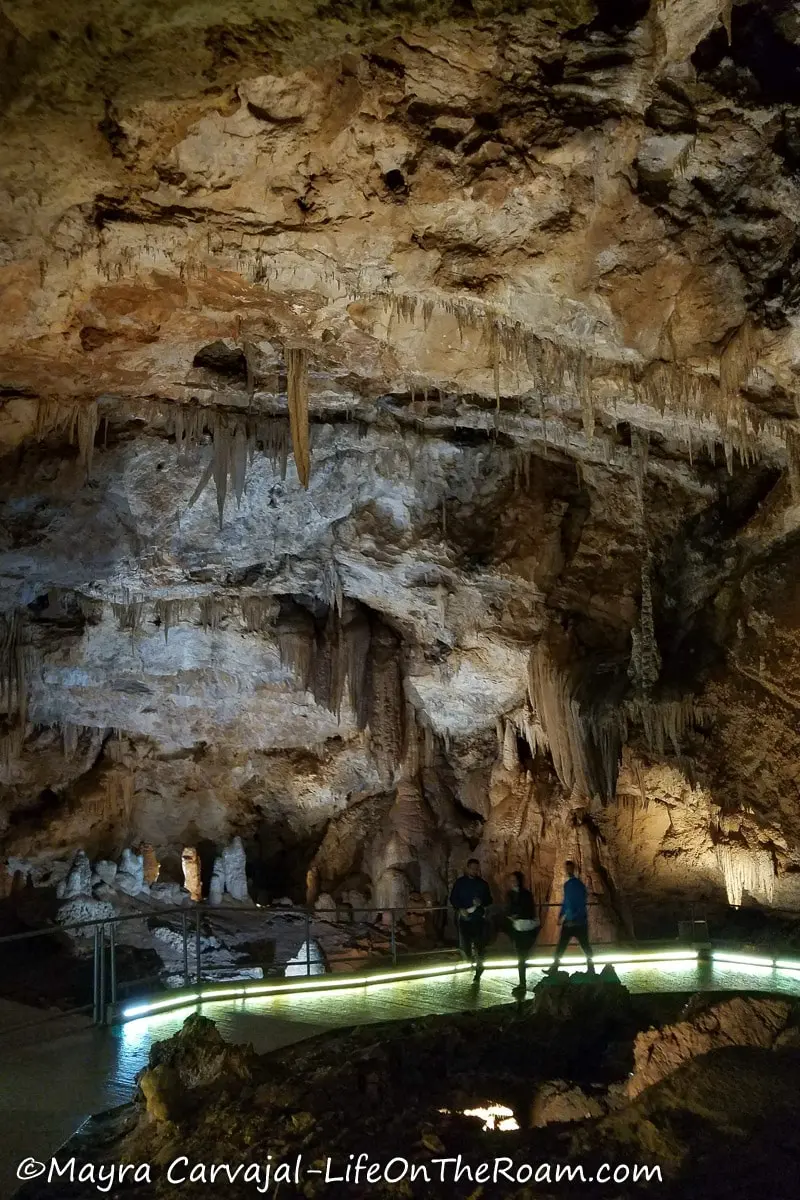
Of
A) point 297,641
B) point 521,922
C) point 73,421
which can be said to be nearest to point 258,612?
point 297,641

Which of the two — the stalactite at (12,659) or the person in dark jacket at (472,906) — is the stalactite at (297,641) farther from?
the person in dark jacket at (472,906)

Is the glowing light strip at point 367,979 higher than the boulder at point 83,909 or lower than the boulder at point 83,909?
lower

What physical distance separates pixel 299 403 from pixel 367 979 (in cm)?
526

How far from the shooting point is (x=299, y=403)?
7.22 metres

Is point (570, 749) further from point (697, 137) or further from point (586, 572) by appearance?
point (697, 137)

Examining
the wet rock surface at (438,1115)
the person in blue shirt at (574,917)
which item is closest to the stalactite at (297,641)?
the person in blue shirt at (574,917)

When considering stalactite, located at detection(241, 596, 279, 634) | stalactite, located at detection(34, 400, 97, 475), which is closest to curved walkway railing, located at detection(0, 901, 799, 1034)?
stalactite, located at detection(241, 596, 279, 634)

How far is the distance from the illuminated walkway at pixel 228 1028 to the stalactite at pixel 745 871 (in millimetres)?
1064

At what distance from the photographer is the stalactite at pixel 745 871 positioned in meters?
10.0

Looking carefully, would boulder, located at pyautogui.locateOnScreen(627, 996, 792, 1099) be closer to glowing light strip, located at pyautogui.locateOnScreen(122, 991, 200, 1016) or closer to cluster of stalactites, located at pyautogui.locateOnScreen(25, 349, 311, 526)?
glowing light strip, located at pyautogui.locateOnScreen(122, 991, 200, 1016)

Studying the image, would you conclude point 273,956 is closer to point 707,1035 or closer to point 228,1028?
point 228,1028

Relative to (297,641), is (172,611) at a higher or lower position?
higher

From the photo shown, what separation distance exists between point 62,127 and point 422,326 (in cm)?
297

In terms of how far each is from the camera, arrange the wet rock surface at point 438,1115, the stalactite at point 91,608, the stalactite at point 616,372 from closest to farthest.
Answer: the wet rock surface at point 438,1115 < the stalactite at point 616,372 < the stalactite at point 91,608
